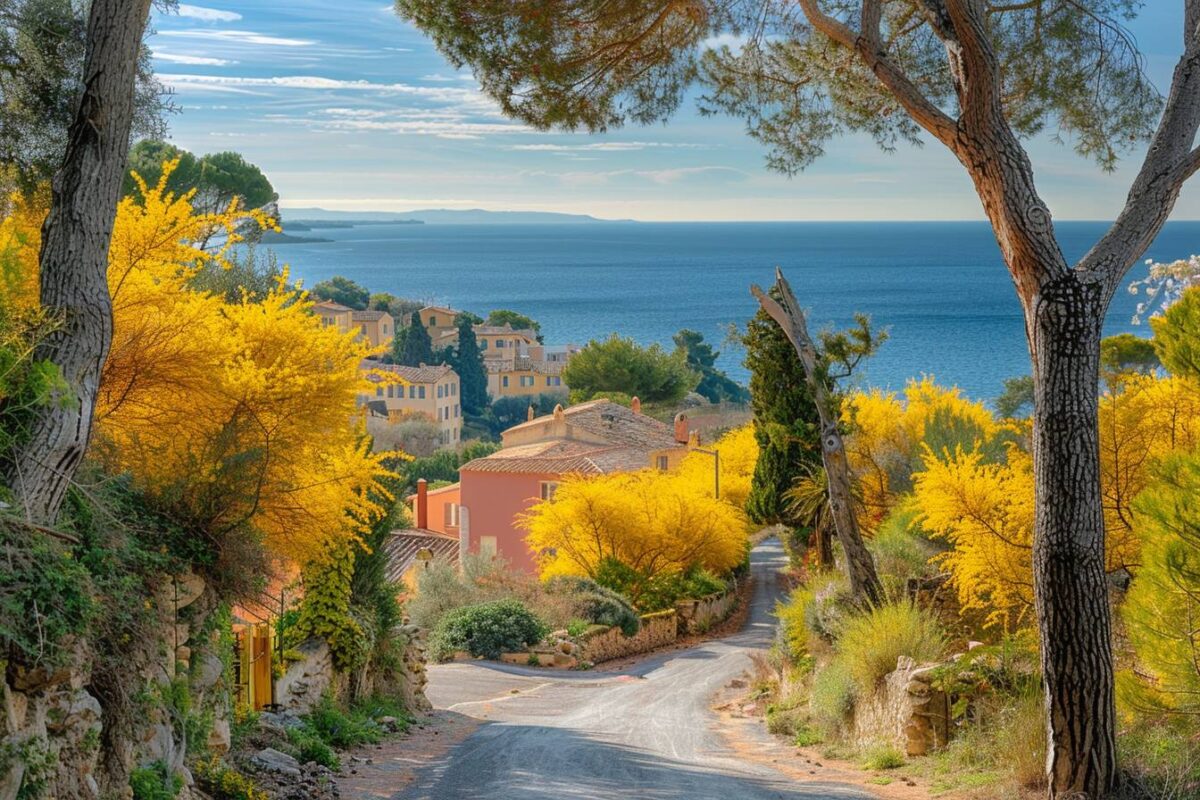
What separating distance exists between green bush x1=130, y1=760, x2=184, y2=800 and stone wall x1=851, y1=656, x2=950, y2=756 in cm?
700

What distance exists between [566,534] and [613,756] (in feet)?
65.0

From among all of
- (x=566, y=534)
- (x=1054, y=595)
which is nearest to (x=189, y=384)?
(x=1054, y=595)

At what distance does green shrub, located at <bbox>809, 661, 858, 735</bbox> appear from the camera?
14016 mm

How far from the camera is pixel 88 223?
8633mm

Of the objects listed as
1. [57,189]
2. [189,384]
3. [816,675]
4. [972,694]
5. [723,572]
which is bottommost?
[723,572]

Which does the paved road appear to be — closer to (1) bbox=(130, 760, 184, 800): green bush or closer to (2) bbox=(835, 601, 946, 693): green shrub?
(2) bbox=(835, 601, 946, 693): green shrub

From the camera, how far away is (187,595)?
31.1ft

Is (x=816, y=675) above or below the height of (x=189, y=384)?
below

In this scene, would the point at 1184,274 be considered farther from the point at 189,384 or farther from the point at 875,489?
the point at 189,384

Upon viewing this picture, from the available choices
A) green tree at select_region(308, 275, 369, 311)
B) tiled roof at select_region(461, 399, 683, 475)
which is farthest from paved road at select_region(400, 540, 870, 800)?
green tree at select_region(308, 275, 369, 311)

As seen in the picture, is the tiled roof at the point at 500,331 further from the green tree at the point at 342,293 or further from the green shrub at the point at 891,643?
the green shrub at the point at 891,643

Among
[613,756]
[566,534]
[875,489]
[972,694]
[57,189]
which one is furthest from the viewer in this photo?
[566,534]

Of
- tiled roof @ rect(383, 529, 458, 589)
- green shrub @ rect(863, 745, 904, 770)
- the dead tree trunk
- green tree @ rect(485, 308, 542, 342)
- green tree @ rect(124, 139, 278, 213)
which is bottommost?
tiled roof @ rect(383, 529, 458, 589)

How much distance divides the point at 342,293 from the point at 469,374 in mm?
38137
